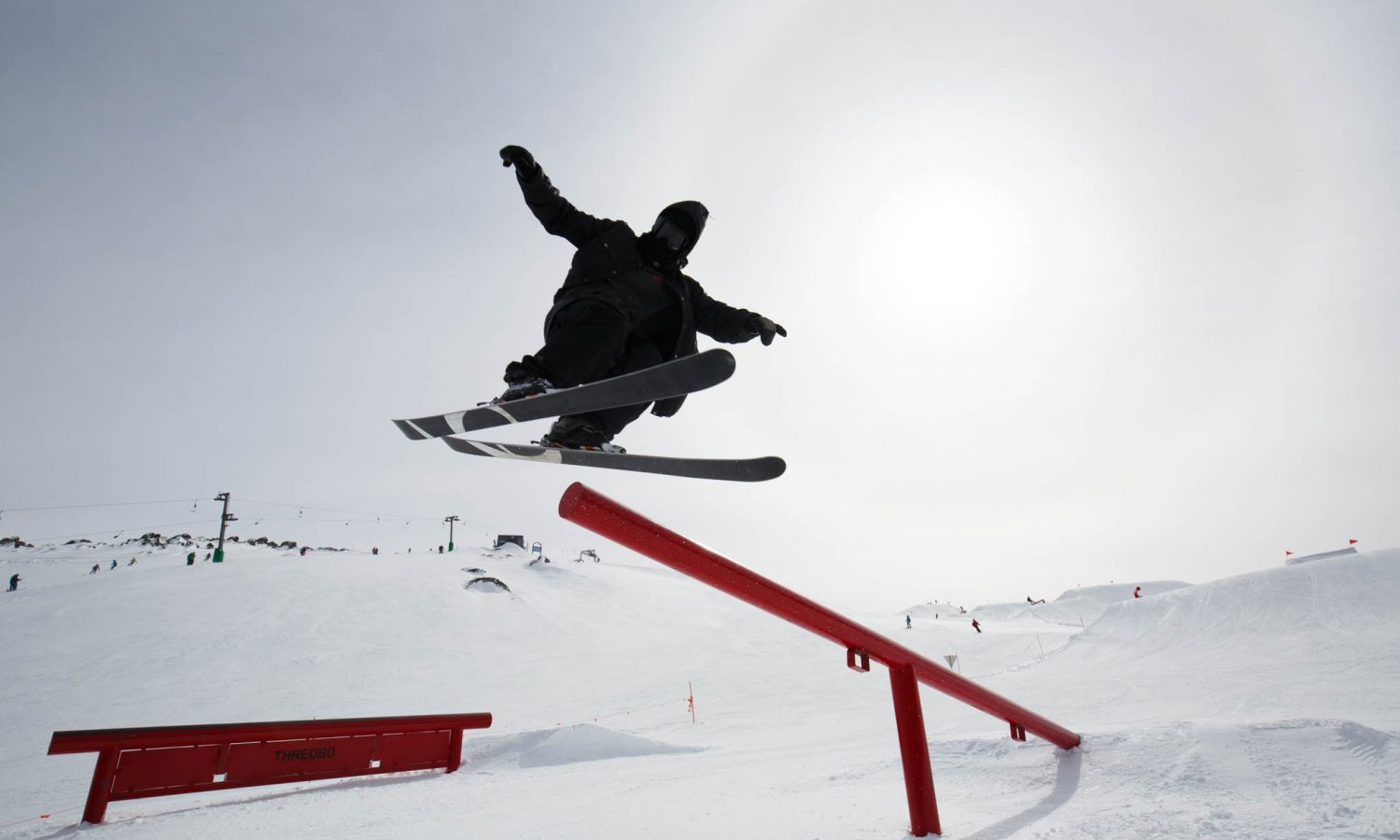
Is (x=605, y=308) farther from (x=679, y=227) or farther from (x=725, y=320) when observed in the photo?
(x=725, y=320)

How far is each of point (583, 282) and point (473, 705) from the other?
42.6ft

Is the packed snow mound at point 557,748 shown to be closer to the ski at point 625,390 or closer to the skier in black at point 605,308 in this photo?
the skier in black at point 605,308

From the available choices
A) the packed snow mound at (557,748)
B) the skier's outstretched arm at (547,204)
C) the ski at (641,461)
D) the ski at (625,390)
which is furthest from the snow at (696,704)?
the skier's outstretched arm at (547,204)

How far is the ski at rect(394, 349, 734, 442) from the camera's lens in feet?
10.2

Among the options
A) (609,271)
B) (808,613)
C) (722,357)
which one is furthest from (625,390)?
(808,613)

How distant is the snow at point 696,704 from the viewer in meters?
3.22

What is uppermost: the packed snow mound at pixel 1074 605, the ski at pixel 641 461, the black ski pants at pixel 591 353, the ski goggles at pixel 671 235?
the ski goggles at pixel 671 235

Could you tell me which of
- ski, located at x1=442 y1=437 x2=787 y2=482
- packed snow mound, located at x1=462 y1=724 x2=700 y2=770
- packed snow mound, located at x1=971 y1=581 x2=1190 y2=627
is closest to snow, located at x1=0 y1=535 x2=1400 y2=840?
packed snow mound, located at x1=462 y1=724 x2=700 y2=770

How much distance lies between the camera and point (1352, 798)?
269 centimetres

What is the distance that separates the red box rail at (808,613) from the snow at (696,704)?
39 cm

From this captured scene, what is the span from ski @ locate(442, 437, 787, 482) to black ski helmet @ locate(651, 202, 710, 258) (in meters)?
1.42

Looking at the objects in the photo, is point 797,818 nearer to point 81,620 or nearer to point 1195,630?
point 1195,630

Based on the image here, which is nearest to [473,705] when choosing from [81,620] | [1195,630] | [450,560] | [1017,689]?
[1017,689]

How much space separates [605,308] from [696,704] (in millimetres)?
11816
